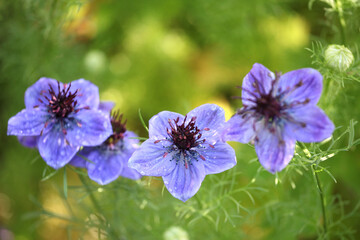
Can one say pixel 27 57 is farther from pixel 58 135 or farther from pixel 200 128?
pixel 200 128

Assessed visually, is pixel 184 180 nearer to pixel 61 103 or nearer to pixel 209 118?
pixel 209 118

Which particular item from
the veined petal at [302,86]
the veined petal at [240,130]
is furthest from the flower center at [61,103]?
the veined petal at [302,86]

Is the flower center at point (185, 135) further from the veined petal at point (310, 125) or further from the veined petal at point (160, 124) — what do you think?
the veined petal at point (310, 125)

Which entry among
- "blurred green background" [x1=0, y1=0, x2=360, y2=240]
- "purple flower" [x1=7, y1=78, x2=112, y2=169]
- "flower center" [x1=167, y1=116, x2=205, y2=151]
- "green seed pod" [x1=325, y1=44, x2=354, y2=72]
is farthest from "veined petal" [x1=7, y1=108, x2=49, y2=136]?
"green seed pod" [x1=325, y1=44, x2=354, y2=72]

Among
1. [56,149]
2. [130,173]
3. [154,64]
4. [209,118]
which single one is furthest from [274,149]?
[154,64]

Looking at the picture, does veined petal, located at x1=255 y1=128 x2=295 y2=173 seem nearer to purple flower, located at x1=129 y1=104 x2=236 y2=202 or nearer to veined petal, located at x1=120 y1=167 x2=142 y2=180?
purple flower, located at x1=129 y1=104 x2=236 y2=202

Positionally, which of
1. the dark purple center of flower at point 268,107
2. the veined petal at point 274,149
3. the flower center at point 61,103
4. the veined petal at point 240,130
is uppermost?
the flower center at point 61,103
